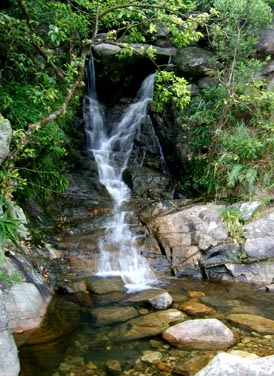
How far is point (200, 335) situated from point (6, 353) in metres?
2.35

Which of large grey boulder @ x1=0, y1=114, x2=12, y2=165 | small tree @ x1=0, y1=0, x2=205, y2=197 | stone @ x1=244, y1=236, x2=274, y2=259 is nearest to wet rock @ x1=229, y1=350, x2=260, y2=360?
stone @ x1=244, y1=236, x2=274, y2=259

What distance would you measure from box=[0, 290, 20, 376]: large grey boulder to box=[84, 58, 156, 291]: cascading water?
9.64 feet

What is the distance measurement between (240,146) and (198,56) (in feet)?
11.6

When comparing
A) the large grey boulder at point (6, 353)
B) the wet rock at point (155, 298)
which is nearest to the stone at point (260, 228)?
the wet rock at point (155, 298)

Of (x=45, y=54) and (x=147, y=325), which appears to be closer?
(x=147, y=325)

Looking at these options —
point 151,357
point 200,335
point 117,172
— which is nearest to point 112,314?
point 151,357

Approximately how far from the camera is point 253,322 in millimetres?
5402

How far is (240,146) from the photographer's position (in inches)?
335

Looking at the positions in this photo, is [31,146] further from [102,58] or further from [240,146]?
[102,58]

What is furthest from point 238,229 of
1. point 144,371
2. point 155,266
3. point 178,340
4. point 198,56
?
point 198,56

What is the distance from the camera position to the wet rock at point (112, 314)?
5.43 metres

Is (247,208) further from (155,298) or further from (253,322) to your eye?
(155,298)

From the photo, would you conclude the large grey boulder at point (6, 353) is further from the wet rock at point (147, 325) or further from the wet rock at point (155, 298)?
the wet rock at point (155, 298)

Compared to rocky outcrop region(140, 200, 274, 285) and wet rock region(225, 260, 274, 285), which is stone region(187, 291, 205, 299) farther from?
wet rock region(225, 260, 274, 285)
